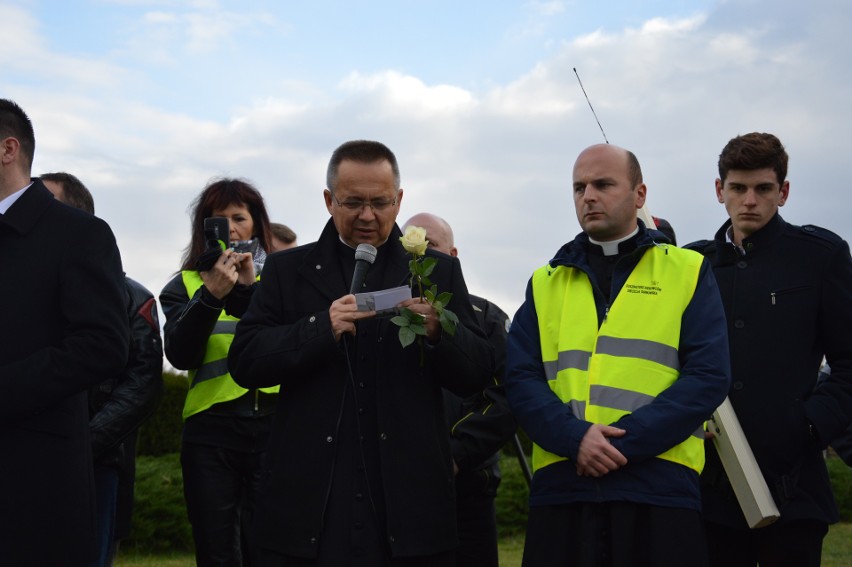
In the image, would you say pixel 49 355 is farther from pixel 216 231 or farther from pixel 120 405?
→ pixel 216 231

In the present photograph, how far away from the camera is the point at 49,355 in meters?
3.89

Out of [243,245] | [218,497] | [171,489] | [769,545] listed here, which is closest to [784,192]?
[769,545]

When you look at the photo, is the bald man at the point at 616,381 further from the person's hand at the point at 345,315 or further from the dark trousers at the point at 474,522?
the dark trousers at the point at 474,522

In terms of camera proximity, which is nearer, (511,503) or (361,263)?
(361,263)

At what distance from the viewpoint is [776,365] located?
5.02 meters

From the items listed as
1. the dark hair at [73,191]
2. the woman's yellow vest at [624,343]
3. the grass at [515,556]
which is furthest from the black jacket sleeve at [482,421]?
the grass at [515,556]

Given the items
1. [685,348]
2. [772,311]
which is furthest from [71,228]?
[772,311]

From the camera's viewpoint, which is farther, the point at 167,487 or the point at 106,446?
the point at 167,487

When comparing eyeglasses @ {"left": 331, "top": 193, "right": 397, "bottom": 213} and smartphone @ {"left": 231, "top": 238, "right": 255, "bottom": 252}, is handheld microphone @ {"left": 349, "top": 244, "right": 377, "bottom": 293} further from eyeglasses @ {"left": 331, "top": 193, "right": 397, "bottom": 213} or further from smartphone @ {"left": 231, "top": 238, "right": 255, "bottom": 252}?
smartphone @ {"left": 231, "top": 238, "right": 255, "bottom": 252}

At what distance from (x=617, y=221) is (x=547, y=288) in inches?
15.9

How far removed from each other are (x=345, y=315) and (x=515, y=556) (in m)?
7.86

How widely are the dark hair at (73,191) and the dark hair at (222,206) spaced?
69 cm

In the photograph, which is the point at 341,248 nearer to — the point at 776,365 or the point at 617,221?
the point at 617,221

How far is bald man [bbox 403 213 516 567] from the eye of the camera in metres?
5.78
